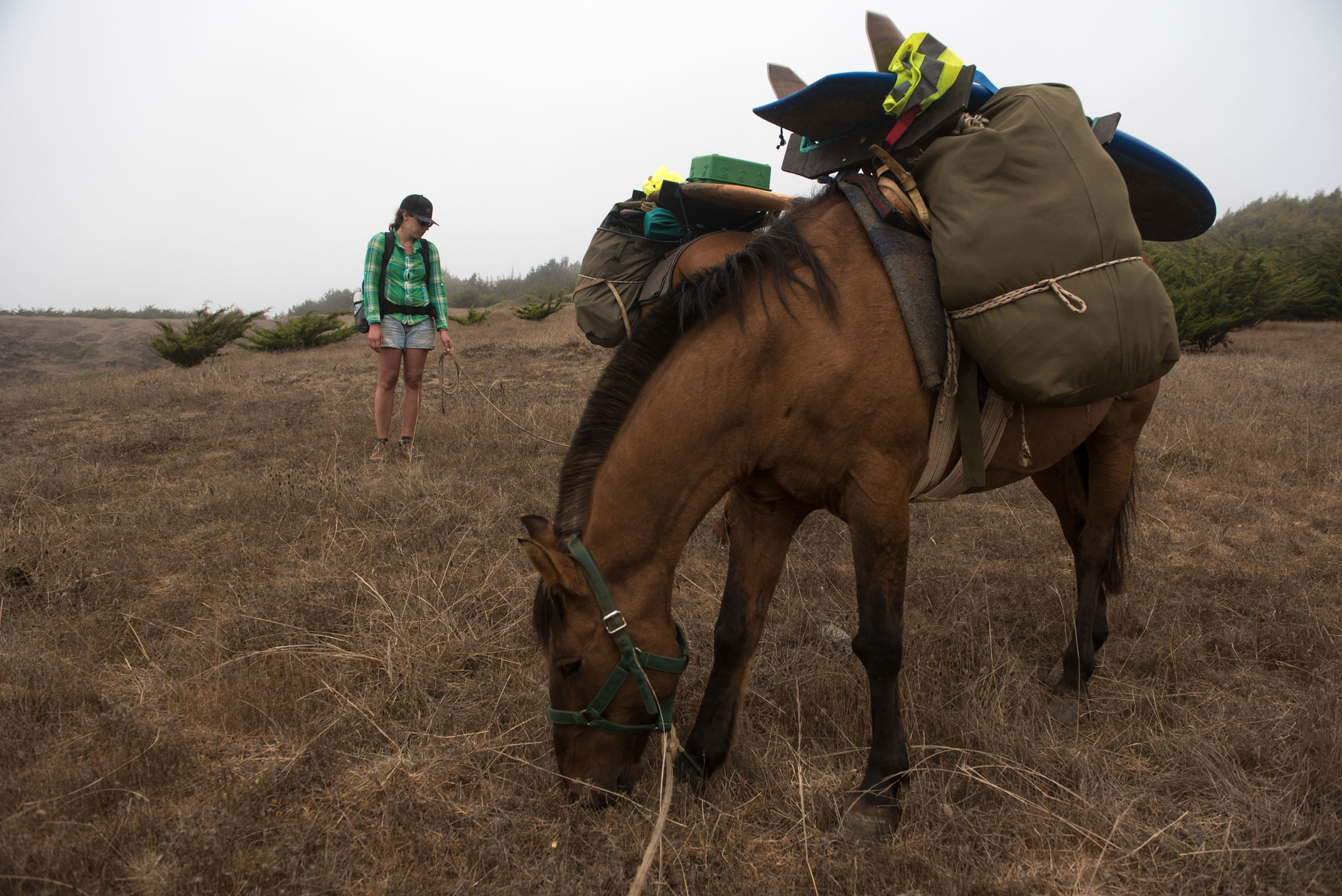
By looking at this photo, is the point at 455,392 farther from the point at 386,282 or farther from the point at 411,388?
the point at 386,282

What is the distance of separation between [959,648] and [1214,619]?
129cm

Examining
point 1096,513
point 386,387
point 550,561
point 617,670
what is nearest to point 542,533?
point 550,561

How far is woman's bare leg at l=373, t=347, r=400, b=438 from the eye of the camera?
5.75m

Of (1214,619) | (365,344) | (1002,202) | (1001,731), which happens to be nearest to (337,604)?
(1001,731)

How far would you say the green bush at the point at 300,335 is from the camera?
1484 centimetres

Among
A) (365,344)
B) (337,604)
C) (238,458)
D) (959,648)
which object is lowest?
(959,648)

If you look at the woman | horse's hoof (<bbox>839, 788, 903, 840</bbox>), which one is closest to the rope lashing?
horse's hoof (<bbox>839, 788, 903, 840</bbox>)

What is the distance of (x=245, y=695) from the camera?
2.57 metres

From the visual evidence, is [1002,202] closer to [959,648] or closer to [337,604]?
[959,648]

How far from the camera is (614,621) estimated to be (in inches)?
76.5

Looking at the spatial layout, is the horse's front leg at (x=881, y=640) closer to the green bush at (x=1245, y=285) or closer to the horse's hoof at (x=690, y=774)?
the horse's hoof at (x=690, y=774)

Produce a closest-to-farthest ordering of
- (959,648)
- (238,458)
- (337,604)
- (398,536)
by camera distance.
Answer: (959,648) < (337,604) < (398,536) < (238,458)

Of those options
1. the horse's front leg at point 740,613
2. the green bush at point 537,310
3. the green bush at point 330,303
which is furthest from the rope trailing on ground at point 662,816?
the green bush at point 330,303

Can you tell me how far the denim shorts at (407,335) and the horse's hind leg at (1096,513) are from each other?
482cm
